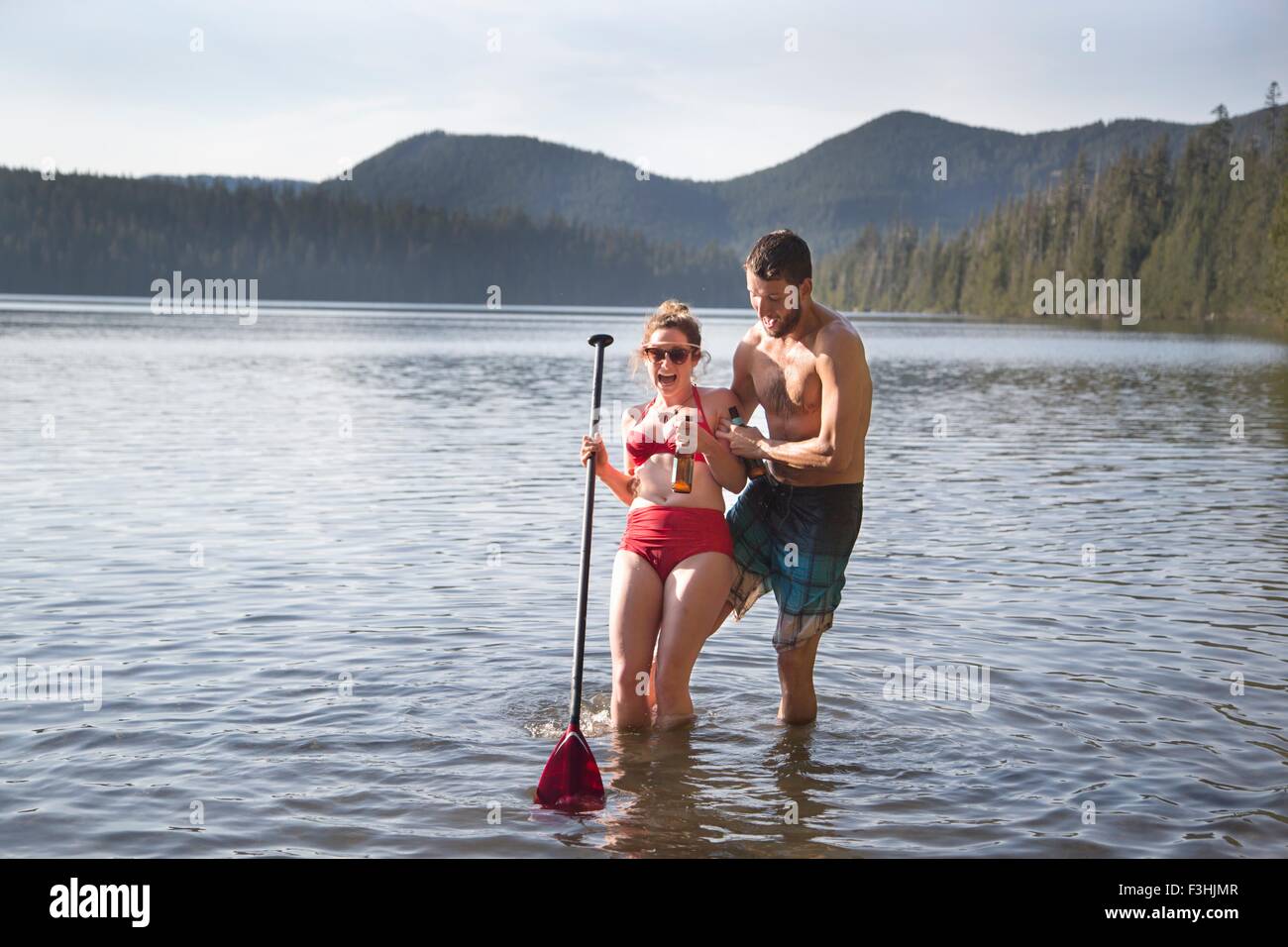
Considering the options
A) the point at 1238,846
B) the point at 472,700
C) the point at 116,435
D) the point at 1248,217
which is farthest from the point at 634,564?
the point at 1248,217

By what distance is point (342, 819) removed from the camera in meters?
6.36

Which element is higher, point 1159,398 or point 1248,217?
point 1248,217

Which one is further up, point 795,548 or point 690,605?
point 795,548

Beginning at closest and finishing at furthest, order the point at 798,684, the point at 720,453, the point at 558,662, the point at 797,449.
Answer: the point at 797,449 → the point at 720,453 → the point at 798,684 → the point at 558,662

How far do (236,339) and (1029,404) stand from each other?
152 ft

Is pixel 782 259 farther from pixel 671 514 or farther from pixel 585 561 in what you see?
pixel 585 561

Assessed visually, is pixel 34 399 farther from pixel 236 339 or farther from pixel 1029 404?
pixel 236 339

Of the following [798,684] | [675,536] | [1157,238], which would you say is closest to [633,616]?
[675,536]

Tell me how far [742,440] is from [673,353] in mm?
582

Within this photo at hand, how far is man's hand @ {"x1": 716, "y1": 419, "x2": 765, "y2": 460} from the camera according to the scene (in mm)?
6859

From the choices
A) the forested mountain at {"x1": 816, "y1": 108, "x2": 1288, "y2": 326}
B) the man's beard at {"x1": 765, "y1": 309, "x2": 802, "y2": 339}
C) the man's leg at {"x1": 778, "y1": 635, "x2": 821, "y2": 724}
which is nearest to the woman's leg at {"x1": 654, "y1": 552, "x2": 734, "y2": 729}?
the man's leg at {"x1": 778, "y1": 635, "x2": 821, "y2": 724}

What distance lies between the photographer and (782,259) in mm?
6699

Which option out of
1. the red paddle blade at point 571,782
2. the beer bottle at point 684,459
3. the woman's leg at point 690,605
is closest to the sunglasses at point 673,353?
the beer bottle at point 684,459
